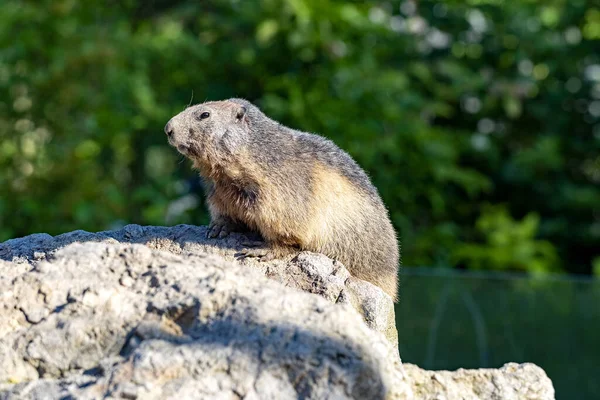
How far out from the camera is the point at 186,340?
3205mm

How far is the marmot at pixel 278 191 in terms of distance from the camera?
4.61 m

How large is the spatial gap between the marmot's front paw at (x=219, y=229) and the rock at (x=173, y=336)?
0.93 metres

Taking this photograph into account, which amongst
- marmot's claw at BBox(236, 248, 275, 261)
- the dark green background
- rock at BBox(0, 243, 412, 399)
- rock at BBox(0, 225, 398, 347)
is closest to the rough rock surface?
rock at BBox(0, 243, 412, 399)

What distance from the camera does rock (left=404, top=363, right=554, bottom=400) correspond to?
3.69 m

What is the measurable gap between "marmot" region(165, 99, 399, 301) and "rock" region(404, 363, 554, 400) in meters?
1.04

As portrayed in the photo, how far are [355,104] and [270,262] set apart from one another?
19.1 ft

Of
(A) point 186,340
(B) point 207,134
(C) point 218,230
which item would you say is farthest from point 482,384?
(B) point 207,134

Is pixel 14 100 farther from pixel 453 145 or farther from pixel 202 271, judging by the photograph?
pixel 202 271

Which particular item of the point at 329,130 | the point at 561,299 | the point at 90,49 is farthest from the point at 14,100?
the point at 561,299

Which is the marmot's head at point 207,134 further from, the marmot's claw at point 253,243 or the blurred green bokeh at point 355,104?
the blurred green bokeh at point 355,104

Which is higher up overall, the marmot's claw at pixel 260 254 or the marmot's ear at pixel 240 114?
the marmot's ear at pixel 240 114

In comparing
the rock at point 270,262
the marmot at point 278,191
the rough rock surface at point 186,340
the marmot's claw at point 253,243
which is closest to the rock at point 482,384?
the rough rock surface at point 186,340

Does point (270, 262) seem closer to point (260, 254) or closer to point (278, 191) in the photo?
point (260, 254)

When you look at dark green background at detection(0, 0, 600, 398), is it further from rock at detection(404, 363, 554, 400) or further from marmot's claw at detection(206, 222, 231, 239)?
rock at detection(404, 363, 554, 400)
